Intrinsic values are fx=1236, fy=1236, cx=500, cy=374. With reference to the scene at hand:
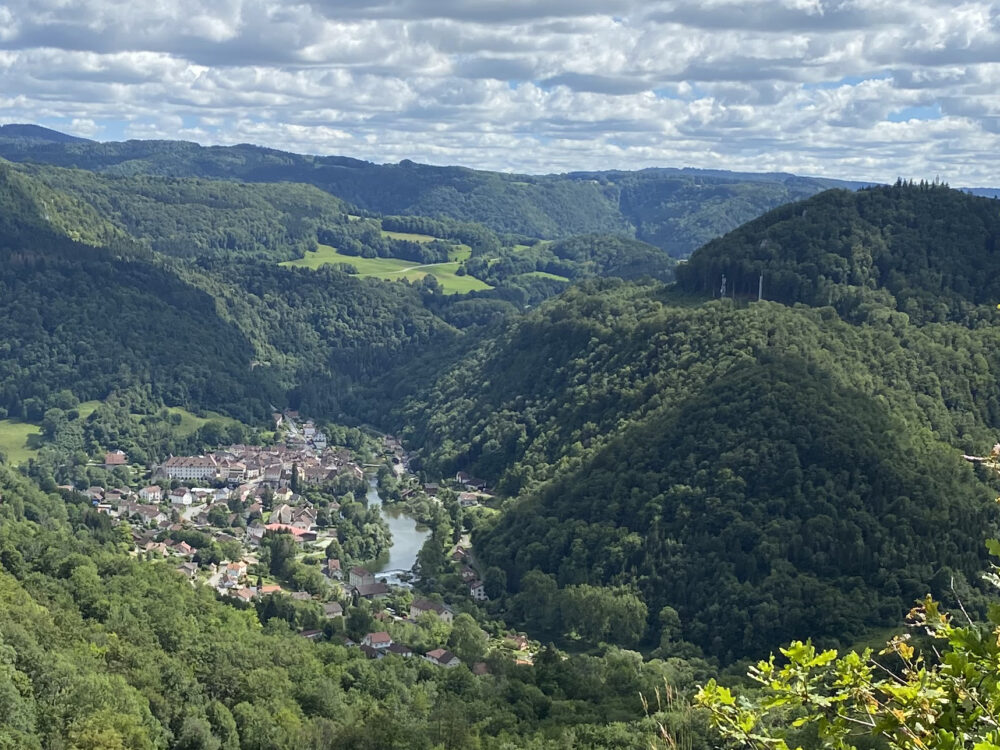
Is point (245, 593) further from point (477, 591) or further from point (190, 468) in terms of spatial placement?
point (190, 468)

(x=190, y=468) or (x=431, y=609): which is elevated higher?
(x=431, y=609)

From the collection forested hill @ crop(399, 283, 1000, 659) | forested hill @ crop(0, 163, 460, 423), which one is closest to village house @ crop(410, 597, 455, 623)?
forested hill @ crop(399, 283, 1000, 659)

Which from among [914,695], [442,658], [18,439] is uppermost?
[914,695]

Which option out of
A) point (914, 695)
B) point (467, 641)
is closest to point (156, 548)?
point (467, 641)

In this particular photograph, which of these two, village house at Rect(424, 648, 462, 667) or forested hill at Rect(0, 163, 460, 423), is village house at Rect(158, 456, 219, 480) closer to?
forested hill at Rect(0, 163, 460, 423)

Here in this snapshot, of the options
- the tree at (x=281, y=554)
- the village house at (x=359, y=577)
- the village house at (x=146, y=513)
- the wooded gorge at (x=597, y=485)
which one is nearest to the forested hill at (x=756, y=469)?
the wooded gorge at (x=597, y=485)

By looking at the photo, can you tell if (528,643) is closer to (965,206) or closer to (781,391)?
(781,391)
